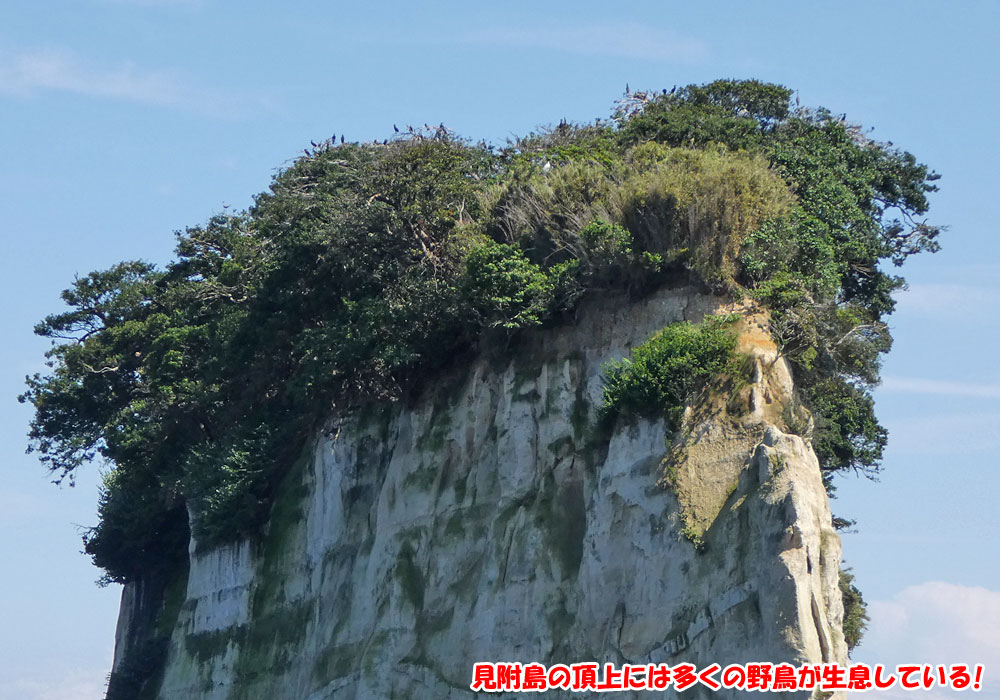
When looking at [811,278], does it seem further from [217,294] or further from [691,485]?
[217,294]

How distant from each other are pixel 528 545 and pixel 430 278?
7.63 metres

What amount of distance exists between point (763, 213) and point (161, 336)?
21609 millimetres

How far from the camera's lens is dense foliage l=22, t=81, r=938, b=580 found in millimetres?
34375

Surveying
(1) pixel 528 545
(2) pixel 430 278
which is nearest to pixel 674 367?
(1) pixel 528 545

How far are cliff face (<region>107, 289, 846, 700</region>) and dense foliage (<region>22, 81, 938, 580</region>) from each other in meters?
1.14

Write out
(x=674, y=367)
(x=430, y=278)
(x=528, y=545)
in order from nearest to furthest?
(x=674, y=367) < (x=528, y=545) < (x=430, y=278)

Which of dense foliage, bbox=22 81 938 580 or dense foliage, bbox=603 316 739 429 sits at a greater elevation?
dense foliage, bbox=22 81 938 580

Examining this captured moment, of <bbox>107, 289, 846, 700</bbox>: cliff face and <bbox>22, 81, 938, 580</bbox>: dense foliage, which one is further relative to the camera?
<bbox>22, 81, 938, 580</bbox>: dense foliage

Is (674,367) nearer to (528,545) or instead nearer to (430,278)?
(528,545)

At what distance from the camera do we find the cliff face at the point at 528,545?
1174 inches

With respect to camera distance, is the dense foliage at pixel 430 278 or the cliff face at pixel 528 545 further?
the dense foliage at pixel 430 278

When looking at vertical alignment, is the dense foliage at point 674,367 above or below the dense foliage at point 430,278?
below

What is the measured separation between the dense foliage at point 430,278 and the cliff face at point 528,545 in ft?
3.72

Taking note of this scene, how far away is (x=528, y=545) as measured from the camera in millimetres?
35125
